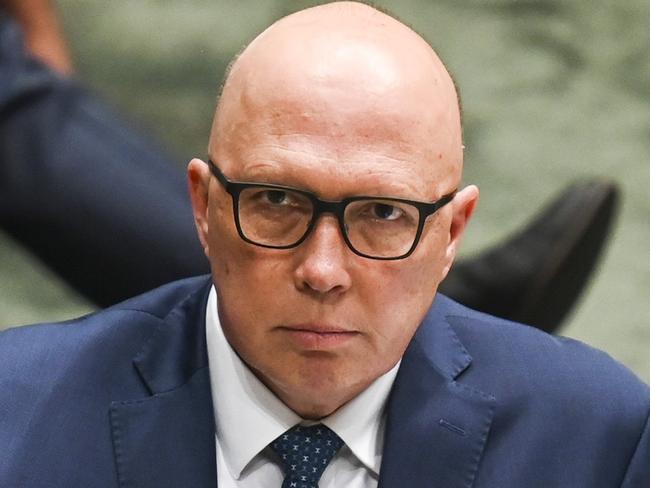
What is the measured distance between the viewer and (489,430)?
193 cm

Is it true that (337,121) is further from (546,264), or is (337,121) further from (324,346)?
(546,264)

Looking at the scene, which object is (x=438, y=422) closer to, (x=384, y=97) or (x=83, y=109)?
(x=384, y=97)

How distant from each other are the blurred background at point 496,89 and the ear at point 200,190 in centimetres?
201

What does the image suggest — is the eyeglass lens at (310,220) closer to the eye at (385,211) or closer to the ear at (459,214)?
the eye at (385,211)

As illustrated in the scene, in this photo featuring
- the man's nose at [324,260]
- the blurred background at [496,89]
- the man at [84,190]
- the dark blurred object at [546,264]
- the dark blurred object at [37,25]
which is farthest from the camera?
the blurred background at [496,89]

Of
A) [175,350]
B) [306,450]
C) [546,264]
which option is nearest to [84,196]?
[546,264]

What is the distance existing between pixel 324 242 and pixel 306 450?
0.30m

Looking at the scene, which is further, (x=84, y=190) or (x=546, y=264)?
(x=546, y=264)

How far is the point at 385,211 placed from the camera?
177 cm

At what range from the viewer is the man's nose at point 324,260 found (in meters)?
1.72

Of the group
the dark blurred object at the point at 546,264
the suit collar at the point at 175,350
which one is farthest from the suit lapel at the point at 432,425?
the dark blurred object at the point at 546,264

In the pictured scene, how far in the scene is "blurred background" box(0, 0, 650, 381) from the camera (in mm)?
4031

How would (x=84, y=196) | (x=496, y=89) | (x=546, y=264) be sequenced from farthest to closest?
1. (x=496, y=89)
2. (x=546, y=264)
3. (x=84, y=196)

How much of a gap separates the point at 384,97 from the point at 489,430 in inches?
17.4
